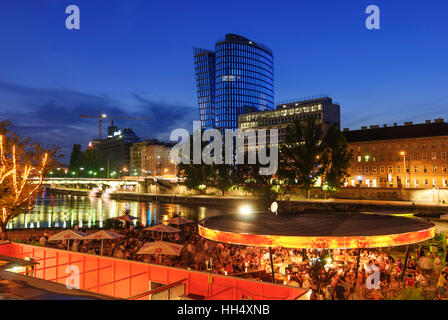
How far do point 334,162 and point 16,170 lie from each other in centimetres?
6699

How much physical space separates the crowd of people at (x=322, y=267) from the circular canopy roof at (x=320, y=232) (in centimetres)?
84

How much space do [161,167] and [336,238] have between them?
569 feet

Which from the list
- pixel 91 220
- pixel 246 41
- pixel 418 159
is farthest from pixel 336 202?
pixel 246 41

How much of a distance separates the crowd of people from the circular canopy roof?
0.84 m

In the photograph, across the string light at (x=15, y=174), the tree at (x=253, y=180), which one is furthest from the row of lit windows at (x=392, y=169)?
the string light at (x=15, y=174)

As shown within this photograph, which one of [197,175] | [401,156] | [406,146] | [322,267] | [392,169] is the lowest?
[322,267]

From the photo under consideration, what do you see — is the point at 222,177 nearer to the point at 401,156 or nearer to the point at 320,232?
the point at 401,156

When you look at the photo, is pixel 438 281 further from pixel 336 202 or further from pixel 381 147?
pixel 381 147

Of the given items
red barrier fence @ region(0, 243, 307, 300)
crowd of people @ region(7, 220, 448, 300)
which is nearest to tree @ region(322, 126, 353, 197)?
crowd of people @ region(7, 220, 448, 300)

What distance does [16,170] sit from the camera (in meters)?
21.7

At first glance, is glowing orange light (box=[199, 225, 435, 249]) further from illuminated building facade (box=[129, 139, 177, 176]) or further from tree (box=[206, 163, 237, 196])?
illuminated building facade (box=[129, 139, 177, 176])

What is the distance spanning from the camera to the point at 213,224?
1769 cm

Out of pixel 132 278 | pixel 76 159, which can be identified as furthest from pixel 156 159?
pixel 132 278
